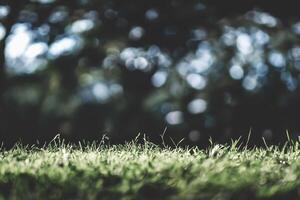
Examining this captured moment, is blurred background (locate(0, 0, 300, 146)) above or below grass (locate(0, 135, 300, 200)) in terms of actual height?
below

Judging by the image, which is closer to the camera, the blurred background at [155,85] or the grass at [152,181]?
the grass at [152,181]

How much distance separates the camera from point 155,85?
9086mm

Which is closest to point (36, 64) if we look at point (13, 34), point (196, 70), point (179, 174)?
point (13, 34)

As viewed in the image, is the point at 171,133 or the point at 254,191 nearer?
the point at 254,191

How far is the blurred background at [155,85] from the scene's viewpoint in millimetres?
8969

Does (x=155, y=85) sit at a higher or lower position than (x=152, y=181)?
lower

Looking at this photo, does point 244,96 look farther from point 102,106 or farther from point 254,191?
point 254,191

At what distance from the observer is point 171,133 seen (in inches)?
359

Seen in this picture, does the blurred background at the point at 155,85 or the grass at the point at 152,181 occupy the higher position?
the grass at the point at 152,181

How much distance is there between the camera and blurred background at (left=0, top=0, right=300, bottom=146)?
8.97 metres

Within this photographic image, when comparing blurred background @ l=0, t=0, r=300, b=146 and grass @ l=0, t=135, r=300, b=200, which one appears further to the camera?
blurred background @ l=0, t=0, r=300, b=146

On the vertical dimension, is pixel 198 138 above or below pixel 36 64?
below

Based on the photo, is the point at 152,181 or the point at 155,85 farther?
the point at 155,85

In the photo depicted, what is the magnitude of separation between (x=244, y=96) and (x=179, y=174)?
230 inches
